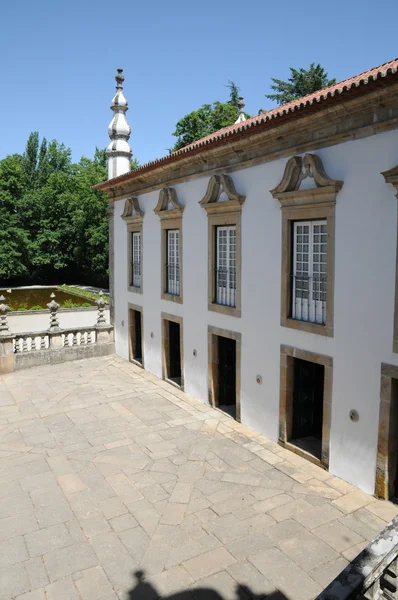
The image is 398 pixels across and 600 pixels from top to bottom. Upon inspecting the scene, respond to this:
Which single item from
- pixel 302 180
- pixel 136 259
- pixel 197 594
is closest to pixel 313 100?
pixel 302 180

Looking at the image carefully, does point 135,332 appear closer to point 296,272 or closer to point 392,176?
point 296,272

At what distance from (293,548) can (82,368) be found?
30.4 ft

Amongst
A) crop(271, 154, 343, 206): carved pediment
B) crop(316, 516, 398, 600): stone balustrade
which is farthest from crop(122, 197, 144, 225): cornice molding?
crop(316, 516, 398, 600): stone balustrade

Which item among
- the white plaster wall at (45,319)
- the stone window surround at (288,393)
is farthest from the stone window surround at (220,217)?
the white plaster wall at (45,319)

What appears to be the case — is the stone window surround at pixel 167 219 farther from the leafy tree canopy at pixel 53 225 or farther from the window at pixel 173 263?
A: the leafy tree canopy at pixel 53 225

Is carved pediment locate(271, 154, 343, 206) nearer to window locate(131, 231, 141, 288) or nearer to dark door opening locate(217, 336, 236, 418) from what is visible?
dark door opening locate(217, 336, 236, 418)

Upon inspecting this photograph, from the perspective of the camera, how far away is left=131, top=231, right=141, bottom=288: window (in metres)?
13.6

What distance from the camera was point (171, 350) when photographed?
12344mm

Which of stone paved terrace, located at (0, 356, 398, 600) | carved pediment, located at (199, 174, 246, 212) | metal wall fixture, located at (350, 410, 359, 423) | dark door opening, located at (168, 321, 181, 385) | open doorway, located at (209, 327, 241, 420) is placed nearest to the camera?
stone paved terrace, located at (0, 356, 398, 600)

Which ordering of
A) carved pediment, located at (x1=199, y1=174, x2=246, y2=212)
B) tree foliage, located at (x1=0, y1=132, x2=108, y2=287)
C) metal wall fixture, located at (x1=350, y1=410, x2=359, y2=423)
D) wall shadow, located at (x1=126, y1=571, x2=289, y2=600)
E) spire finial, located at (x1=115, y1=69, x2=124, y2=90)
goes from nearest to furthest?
wall shadow, located at (x1=126, y1=571, x2=289, y2=600) → metal wall fixture, located at (x1=350, y1=410, x2=359, y2=423) → carved pediment, located at (x1=199, y1=174, x2=246, y2=212) → spire finial, located at (x1=115, y1=69, x2=124, y2=90) → tree foliage, located at (x1=0, y1=132, x2=108, y2=287)

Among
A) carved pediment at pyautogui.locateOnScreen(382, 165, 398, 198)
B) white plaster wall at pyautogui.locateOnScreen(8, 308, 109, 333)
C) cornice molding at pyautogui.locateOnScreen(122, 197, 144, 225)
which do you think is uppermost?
cornice molding at pyautogui.locateOnScreen(122, 197, 144, 225)

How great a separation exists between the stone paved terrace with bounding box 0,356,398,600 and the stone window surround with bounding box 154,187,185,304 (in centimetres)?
325

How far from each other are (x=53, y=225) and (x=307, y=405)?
1458 inches

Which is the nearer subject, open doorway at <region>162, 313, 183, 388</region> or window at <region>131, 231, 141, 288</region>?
open doorway at <region>162, 313, 183, 388</region>
